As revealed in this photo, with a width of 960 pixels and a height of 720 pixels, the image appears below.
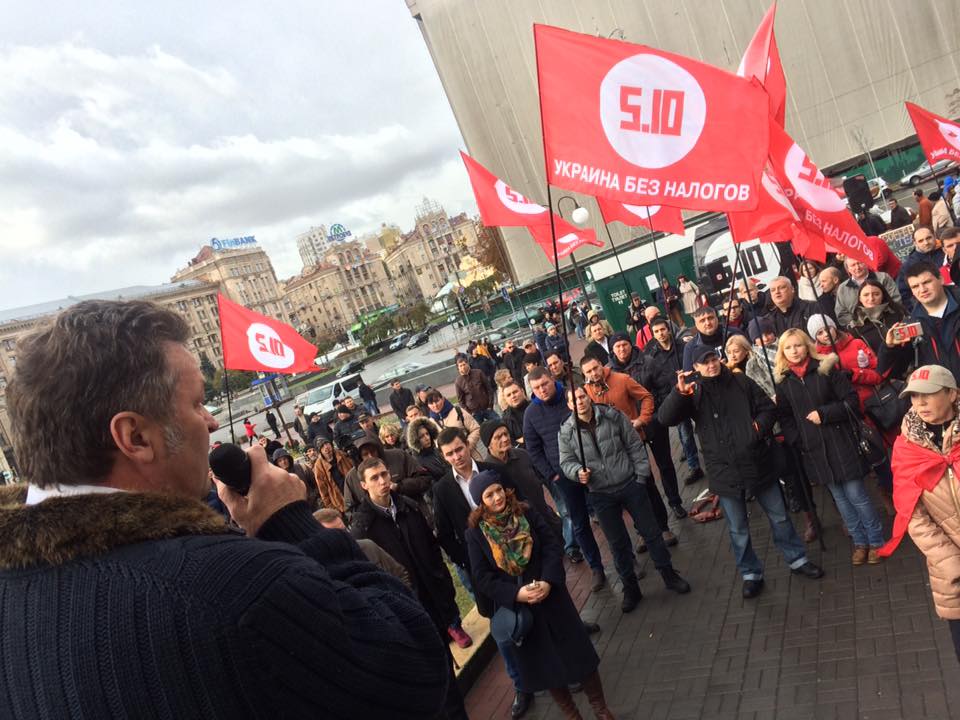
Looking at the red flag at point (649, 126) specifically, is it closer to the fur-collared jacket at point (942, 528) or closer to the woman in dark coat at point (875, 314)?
the fur-collared jacket at point (942, 528)

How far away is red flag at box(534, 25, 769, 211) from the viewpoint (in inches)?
178

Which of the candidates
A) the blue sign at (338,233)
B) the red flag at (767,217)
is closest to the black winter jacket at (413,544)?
the red flag at (767,217)

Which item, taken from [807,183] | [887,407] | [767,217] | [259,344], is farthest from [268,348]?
[887,407]

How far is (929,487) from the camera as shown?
3350 mm

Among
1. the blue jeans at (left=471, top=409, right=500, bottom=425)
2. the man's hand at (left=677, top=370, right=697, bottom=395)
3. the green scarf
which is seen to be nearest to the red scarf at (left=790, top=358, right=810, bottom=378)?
the man's hand at (left=677, top=370, right=697, bottom=395)

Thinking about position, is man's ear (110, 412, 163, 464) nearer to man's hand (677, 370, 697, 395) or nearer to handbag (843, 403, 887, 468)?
man's hand (677, 370, 697, 395)

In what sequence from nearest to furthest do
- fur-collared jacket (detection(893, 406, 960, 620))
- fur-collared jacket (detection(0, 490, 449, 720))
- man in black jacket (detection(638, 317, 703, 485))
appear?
fur-collared jacket (detection(0, 490, 449, 720)) < fur-collared jacket (detection(893, 406, 960, 620)) < man in black jacket (detection(638, 317, 703, 485))

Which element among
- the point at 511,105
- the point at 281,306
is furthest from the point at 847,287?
the point at 281,306

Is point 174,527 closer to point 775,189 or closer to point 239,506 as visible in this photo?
point 239,506

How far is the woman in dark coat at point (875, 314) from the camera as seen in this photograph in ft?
20.9

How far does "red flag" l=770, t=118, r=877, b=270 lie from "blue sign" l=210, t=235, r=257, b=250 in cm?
12599

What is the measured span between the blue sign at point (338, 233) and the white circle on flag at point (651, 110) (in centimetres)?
16325

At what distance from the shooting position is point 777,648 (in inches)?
177

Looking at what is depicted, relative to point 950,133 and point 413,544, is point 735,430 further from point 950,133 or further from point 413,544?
point 950,133
